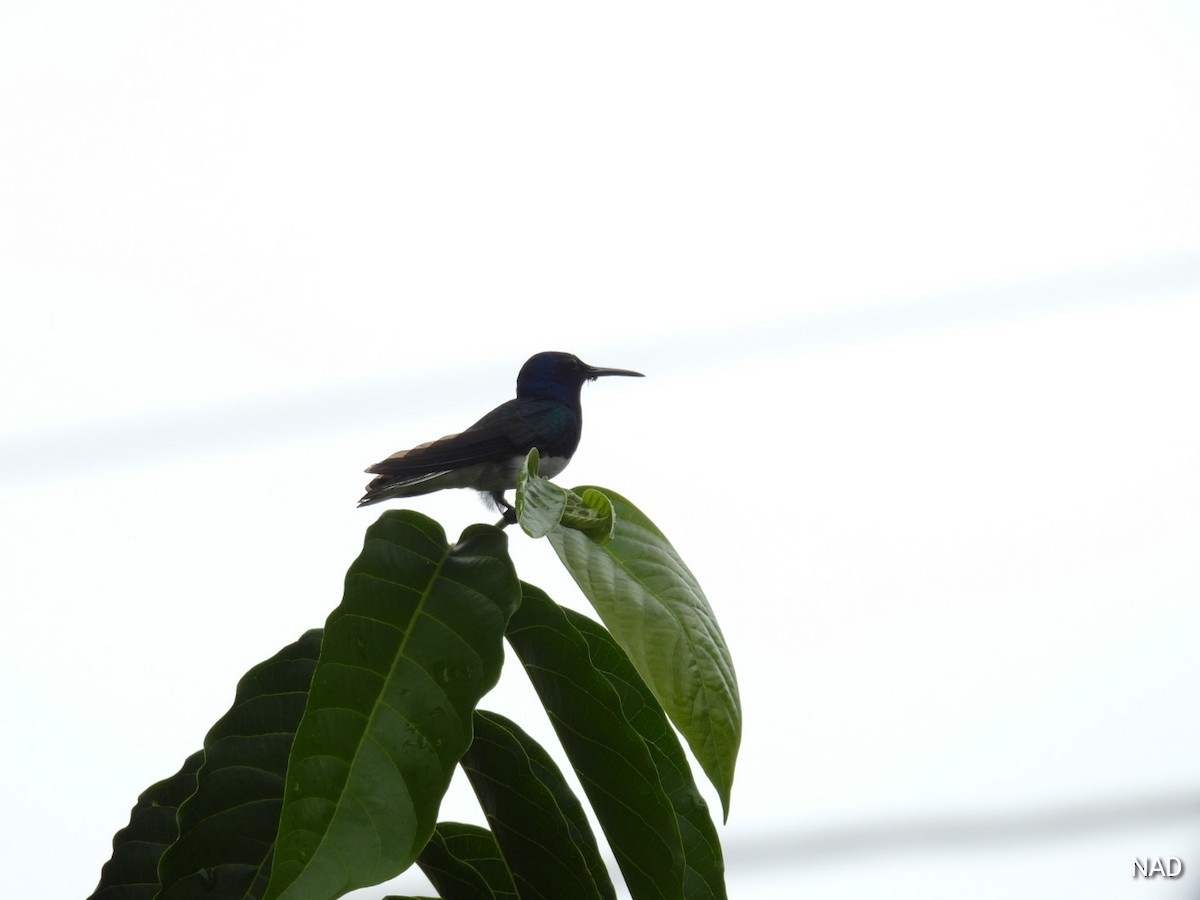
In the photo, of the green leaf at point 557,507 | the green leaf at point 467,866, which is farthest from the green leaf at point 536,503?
the green leaf at point 467,866

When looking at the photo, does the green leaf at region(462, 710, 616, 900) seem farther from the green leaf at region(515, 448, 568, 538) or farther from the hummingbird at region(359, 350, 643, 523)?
the hummingbird at region(359, 350, 643, 523)

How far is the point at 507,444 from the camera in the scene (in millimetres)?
2404

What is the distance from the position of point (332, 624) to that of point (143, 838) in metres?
0.44

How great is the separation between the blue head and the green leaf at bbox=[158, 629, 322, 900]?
183 centimetres

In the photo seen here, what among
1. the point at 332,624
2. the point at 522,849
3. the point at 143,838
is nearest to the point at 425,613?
the point at 332,624

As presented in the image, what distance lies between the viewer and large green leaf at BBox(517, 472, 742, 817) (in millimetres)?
861

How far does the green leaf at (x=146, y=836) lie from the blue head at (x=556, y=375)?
1772 millimetres

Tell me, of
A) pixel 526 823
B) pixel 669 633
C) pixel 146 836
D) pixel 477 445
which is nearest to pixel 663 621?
pixel 669 633

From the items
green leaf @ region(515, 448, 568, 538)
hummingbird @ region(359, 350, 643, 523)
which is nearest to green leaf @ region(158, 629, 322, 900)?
green leaf @ region(515, 448, 568, 538)

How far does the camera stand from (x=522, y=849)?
1067mm

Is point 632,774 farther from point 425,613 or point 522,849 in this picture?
point 425,613

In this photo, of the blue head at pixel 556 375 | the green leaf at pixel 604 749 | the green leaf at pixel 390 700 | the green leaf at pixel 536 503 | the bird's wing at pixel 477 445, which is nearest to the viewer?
the green leaf at pixel 390 700

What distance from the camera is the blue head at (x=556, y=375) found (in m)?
2.86

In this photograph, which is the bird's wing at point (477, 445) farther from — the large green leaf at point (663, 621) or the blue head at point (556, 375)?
the large green leaf at point (663, 621)
